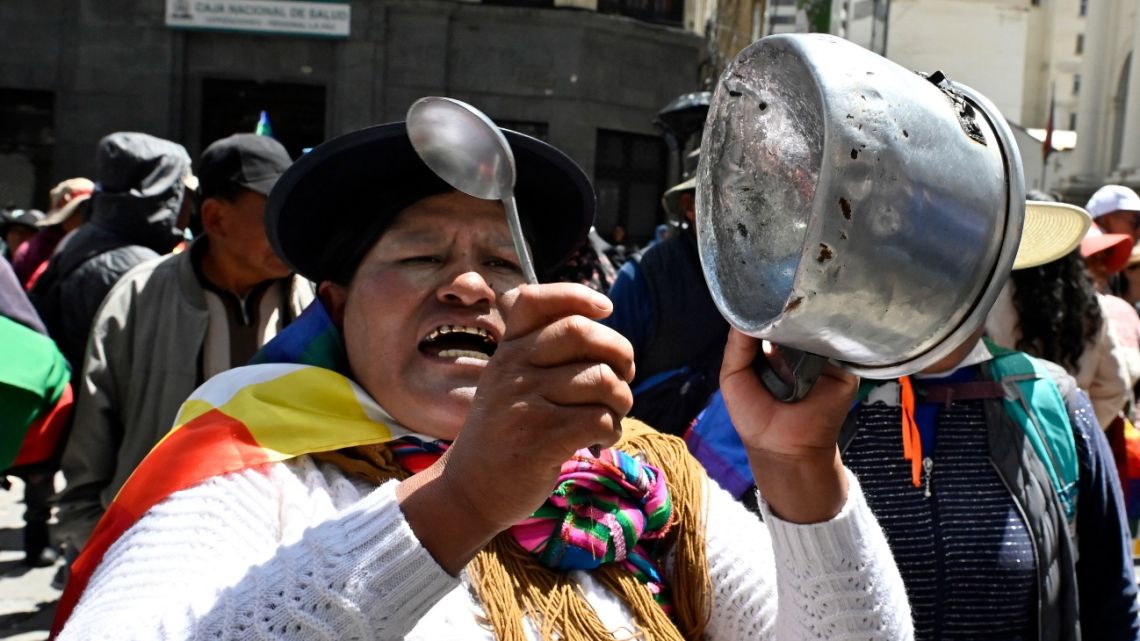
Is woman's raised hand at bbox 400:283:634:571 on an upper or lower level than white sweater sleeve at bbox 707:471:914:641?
upper

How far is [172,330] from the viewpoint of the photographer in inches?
140

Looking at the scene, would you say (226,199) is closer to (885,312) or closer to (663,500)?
(663,500)

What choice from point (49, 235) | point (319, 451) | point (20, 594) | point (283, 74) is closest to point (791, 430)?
point (319, 451)

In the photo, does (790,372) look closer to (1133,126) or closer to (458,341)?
(458,341)

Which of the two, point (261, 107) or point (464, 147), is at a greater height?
point (261, 107)

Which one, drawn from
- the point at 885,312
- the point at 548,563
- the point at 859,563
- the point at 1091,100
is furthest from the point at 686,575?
the point at 1091,100

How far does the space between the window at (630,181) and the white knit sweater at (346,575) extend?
49.4 ft

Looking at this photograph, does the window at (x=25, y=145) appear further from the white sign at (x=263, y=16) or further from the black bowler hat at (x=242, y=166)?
the black bowler hat at (x=242, y=166)

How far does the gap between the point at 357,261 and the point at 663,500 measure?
2.28ft

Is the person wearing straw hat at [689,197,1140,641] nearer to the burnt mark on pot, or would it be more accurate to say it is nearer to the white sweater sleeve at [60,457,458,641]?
the white sweater sleeve at [60,457,458,641]

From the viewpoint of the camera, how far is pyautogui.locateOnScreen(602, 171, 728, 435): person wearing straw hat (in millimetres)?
Result: 3941

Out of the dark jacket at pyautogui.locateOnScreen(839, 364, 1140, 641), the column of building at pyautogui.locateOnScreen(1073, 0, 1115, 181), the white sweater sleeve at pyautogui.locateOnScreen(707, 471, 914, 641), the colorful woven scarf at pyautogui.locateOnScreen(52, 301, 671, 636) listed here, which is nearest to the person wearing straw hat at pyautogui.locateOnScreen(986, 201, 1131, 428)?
the dark jacket at pyautogui.locateOnScreen(839, 364, 1140, 641)

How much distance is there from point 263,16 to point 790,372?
16.3 metres

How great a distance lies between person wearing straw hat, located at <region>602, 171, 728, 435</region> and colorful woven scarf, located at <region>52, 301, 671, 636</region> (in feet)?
6.19
